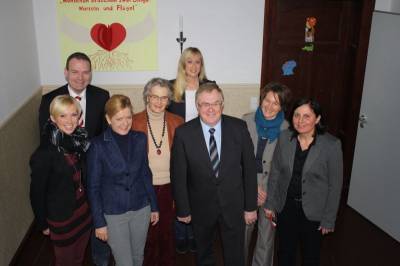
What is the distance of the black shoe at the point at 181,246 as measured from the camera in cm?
371

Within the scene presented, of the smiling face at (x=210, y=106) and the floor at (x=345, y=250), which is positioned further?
the floor at (x=345, y=250)

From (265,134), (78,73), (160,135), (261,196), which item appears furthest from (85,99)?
(261,196)

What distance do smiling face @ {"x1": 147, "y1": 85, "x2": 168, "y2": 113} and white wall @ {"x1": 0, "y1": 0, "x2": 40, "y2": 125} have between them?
1312 mm

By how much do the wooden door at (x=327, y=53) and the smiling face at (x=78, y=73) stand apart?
6.61 ft

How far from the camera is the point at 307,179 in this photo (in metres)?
2.74

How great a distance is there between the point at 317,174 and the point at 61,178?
1.67 metres

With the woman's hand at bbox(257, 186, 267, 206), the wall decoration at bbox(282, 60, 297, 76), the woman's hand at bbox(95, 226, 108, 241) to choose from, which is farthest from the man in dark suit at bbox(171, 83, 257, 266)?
the wall decoration at bbox(282, 60, 297, 76)

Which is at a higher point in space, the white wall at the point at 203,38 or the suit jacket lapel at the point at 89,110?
the white wall at the point at 203,38

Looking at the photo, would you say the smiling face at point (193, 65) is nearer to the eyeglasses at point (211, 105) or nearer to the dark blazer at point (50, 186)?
the eyeglasses at point (211, 105)

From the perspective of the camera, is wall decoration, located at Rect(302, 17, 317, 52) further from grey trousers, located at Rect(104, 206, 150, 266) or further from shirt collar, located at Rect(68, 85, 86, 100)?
grey trousers, located at Rect(104, 206, 150, 266)

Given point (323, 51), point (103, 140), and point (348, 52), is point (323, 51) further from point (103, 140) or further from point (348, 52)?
point (103, 140)

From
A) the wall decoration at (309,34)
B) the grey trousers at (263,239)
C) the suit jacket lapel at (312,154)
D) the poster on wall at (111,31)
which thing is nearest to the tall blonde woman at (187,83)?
the poster on wall at (111,31)

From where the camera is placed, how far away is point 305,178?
2.74 metres

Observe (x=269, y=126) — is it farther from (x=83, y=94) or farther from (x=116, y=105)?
(x=83, y=94)
